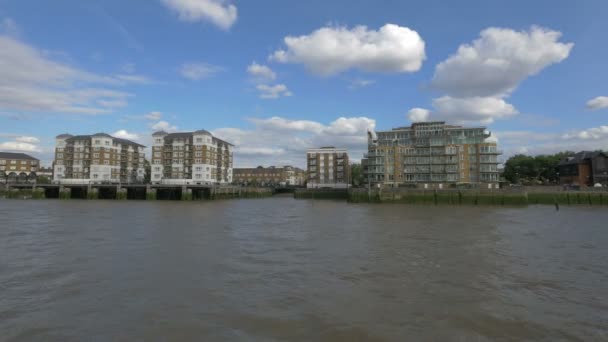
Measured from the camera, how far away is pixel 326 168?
12412 cm

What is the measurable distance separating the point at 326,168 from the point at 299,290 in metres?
114

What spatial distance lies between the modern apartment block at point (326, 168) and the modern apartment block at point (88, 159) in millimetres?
62333

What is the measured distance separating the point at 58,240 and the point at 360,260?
1686 cm

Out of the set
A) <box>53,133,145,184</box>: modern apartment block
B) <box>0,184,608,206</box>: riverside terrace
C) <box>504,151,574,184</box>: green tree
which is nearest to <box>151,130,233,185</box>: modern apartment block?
<box>0,184,608,206</box>: riverside terrace

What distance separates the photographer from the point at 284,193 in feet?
445

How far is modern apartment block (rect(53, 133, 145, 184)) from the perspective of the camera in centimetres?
10094

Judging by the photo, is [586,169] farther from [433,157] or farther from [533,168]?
[433,157]

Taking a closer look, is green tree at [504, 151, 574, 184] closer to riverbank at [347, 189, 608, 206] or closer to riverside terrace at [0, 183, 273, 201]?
riverbank at [347, 189, 608, 206]

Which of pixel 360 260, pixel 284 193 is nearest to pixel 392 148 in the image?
pixel 284 193

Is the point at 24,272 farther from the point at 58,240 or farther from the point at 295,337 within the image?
the point at 295,337

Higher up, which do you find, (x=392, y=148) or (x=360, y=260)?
(x=392, y=148)

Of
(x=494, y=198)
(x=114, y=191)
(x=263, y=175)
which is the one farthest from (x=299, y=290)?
(x=263, y=175)

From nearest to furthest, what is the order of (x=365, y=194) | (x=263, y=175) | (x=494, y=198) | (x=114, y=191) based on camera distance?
(x=494, y=198) → (x=365, y=194) → (x=114, y=191) → (x=263, y=175)

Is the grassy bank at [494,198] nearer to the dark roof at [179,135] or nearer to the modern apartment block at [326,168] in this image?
the modern apartment block at [326,168]
